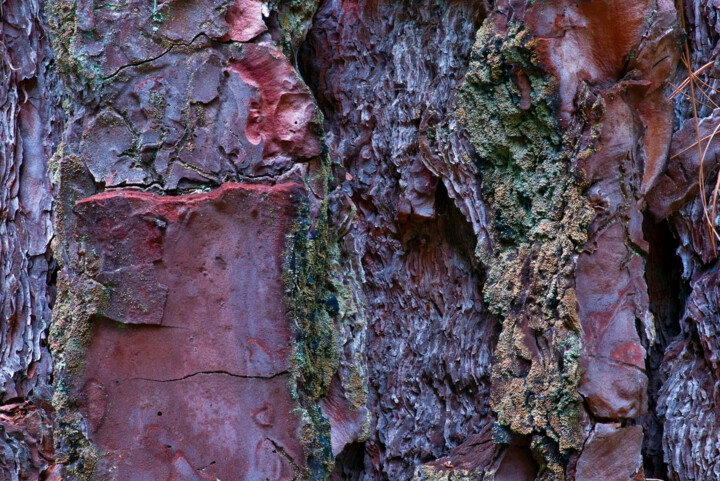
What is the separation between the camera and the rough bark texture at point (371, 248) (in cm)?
115

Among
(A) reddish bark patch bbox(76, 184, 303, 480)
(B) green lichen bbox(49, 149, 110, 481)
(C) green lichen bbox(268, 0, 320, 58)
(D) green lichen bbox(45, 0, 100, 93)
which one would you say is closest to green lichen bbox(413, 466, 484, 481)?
(A) reddish bark patch bbox(76, 184, 303, 480)

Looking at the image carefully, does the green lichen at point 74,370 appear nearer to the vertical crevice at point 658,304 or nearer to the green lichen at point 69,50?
the green lichen at point 69,50

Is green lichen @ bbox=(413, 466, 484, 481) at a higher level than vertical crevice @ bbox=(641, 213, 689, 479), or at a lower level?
lower

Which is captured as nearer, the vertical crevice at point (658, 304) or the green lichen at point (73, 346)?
the green lichen at point (73, 346)

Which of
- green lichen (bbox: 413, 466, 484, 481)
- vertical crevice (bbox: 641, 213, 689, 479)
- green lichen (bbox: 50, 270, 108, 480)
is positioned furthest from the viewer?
vertical crevice (bbox: 641, 213, 689, 479)

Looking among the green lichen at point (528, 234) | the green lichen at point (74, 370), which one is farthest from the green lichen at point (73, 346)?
the green lichen at point (528, 234)

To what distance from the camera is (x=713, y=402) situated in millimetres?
1323

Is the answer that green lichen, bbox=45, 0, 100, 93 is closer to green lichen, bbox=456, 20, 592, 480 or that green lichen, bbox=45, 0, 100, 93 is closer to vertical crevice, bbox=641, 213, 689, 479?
green lichen, bbox=456, 20, 592, 480

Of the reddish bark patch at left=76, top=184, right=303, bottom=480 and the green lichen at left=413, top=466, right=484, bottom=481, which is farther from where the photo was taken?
the green lichen at left=413, top=466, right=484, bottom=481

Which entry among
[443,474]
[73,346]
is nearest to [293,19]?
[73,346]

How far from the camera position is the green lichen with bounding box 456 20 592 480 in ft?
3.92

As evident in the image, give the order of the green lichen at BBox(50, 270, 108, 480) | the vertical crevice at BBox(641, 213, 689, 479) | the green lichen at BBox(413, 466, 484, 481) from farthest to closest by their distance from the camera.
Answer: the vertical crevice at BBox(641, 213, 689, 479) → the green lichen at BBox(413, 466, 484, 481) → the green lichen at BBox(50, 270, 108, 480)

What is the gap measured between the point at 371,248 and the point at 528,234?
39 centimetres

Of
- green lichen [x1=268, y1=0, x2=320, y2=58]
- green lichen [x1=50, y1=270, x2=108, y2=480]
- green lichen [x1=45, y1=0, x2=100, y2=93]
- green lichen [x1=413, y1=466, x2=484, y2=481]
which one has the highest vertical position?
green lichen [x1=268, y1=0, x2=320, y2=58]
